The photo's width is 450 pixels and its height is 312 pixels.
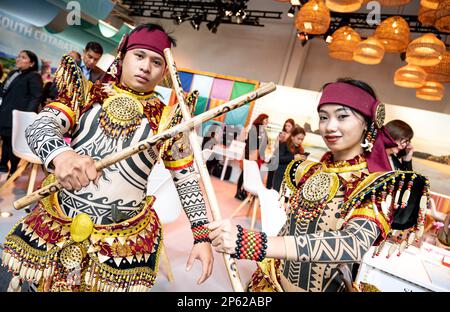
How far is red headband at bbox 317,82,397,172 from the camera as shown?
942mm

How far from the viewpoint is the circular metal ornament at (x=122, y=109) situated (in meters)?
0.97

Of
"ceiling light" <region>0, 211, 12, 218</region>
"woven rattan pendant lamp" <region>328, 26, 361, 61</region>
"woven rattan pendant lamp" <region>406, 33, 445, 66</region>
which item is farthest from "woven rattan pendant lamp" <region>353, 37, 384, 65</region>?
"ceiling light" <region>0, 211, 12, 218</region>

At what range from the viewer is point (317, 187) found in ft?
3.33

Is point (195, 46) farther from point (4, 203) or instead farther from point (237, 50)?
point (4, 203)

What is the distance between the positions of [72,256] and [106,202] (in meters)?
0.18

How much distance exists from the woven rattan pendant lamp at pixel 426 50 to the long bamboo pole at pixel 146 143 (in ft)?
8.98

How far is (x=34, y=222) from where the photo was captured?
37.4 inches

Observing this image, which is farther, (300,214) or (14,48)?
(14,48)

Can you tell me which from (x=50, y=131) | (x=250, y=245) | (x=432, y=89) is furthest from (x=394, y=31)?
(x=50, y=131)

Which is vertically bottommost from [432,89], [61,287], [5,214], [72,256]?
[5,214]

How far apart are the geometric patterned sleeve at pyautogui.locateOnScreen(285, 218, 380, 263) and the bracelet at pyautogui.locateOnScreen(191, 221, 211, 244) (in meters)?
0.32

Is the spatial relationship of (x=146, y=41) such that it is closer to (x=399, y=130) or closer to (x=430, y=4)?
(x=399, y=130)

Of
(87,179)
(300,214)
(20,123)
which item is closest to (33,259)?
(87,179)
